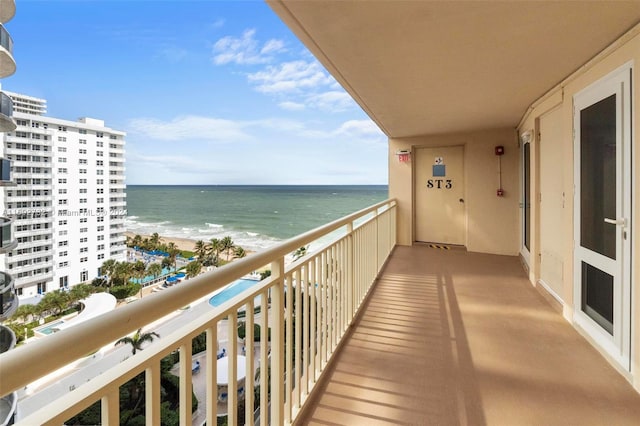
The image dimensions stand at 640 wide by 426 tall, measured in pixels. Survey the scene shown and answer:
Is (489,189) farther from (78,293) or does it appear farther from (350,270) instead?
(78,293)

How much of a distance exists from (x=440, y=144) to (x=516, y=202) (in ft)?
5.14

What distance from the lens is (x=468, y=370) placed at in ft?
5.97

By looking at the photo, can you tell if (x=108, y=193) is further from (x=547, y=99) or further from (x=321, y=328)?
(x=547, y=99)

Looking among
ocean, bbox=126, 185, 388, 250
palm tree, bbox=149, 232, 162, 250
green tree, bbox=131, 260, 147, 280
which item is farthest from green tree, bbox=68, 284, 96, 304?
ocean, bbox=126, 185, 388, 250

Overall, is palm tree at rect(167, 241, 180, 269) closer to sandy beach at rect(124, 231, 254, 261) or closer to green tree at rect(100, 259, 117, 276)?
sandy beach at rect(124, 231, 254, 261)

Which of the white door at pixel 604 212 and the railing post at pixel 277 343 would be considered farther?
the white door at pixel 604 212

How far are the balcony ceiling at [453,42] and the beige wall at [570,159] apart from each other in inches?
3.5

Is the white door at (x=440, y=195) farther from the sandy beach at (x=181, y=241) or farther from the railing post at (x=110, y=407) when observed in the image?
the sandy beach at (x=181, y=241)

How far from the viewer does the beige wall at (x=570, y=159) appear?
66.2 inches

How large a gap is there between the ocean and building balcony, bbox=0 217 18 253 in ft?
50.1

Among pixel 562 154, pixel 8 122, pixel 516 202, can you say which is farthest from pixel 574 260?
pixel 8 122

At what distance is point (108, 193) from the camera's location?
24.1ft

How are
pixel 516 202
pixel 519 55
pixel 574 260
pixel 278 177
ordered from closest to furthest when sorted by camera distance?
pixel 519 55
pixel 574 260
pixel 516 202
pixel 278 177

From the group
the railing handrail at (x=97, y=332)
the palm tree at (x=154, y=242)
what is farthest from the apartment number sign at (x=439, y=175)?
the palm tree at (x=154, y=242)
